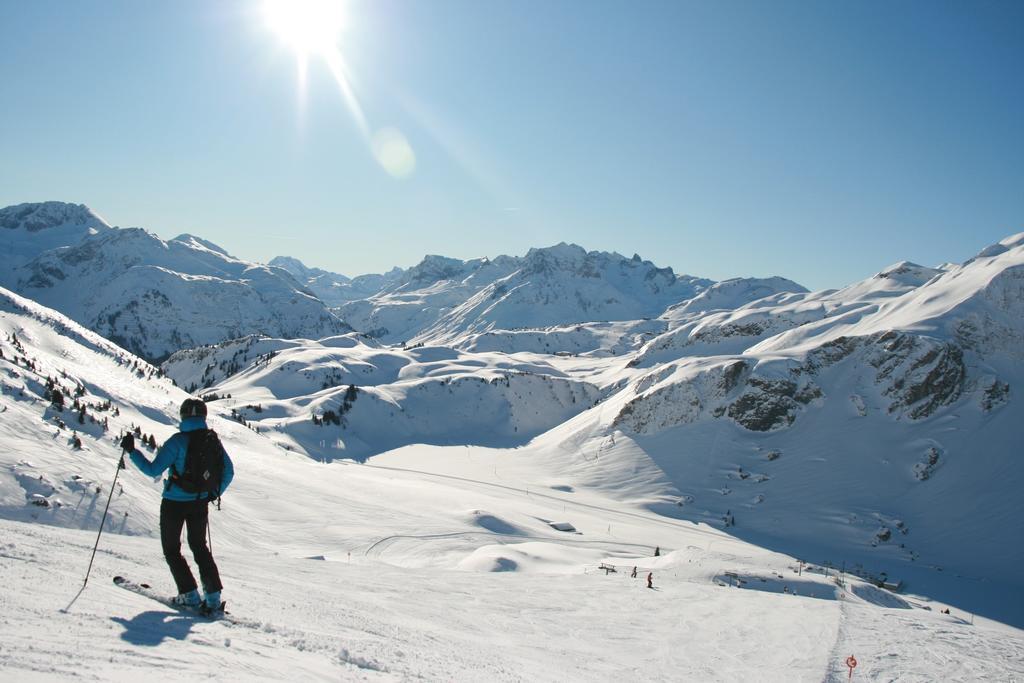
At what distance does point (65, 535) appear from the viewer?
11.6m

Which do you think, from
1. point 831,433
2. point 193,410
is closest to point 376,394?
point 831,433

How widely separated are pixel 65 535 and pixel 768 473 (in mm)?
79032

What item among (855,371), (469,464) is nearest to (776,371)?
(855,371)

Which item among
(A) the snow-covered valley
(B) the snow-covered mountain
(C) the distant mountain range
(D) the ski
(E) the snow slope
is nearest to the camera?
(E) the snow slope

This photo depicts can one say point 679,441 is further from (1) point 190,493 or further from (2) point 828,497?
(1) point 190,493

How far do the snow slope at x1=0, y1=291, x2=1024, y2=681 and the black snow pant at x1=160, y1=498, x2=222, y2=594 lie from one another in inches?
21.8

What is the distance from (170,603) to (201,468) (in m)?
2.06

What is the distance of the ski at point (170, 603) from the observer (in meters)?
7.91

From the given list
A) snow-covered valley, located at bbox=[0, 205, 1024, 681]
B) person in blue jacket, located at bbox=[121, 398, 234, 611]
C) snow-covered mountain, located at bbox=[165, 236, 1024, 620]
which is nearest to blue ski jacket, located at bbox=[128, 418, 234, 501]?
person in blue jacket, located at bbox=[121, 398, 234, 611]

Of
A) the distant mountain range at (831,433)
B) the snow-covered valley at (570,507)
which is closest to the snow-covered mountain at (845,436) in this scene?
the distant mountain range at (831,433)

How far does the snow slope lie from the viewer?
21.8ft

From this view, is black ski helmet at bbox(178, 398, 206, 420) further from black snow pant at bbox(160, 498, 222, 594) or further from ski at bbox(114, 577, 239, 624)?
ski at bbox(114, 577, 239, 624)

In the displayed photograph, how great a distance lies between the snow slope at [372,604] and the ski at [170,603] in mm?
310

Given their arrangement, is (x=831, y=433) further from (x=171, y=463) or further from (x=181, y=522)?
(x=171, y=463)
